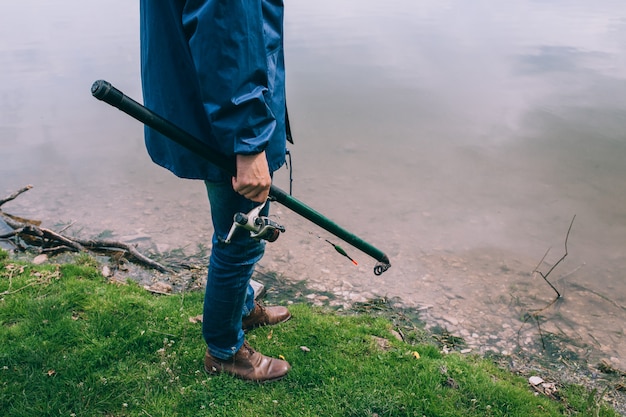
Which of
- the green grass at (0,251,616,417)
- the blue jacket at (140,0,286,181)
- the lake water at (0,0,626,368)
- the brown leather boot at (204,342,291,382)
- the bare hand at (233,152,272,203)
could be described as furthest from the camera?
the lake water at (0,0,626,368)

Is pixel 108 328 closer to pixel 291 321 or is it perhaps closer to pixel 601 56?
pixel 291 321

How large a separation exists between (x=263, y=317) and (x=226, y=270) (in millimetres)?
1142

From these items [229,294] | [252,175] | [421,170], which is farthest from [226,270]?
[421,170]

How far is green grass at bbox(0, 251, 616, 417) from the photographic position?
284 centimetres

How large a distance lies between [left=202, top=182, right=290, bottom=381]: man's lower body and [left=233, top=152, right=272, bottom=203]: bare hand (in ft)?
1.02

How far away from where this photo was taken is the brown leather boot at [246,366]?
2.99m

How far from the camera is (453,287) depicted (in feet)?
17.5

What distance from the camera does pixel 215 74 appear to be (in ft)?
6.39

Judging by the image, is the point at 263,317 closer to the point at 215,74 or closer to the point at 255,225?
the point at 255,225

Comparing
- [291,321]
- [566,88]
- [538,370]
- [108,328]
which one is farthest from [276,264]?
[566,88]

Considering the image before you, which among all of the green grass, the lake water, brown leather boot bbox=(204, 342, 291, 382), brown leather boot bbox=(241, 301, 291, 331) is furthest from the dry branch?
brown leather boot bbox=(204, 342, 291, 382)

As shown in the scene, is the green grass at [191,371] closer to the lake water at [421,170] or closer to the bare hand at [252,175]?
the lake water at [421,170]

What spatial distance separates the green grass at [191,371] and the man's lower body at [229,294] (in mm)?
93

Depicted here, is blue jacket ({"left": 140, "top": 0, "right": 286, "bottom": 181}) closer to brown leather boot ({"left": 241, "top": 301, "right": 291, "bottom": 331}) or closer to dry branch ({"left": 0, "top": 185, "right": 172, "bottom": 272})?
brown leather boot ({"left": 241, "top": 301, "right": 291, "bottom": 331})
